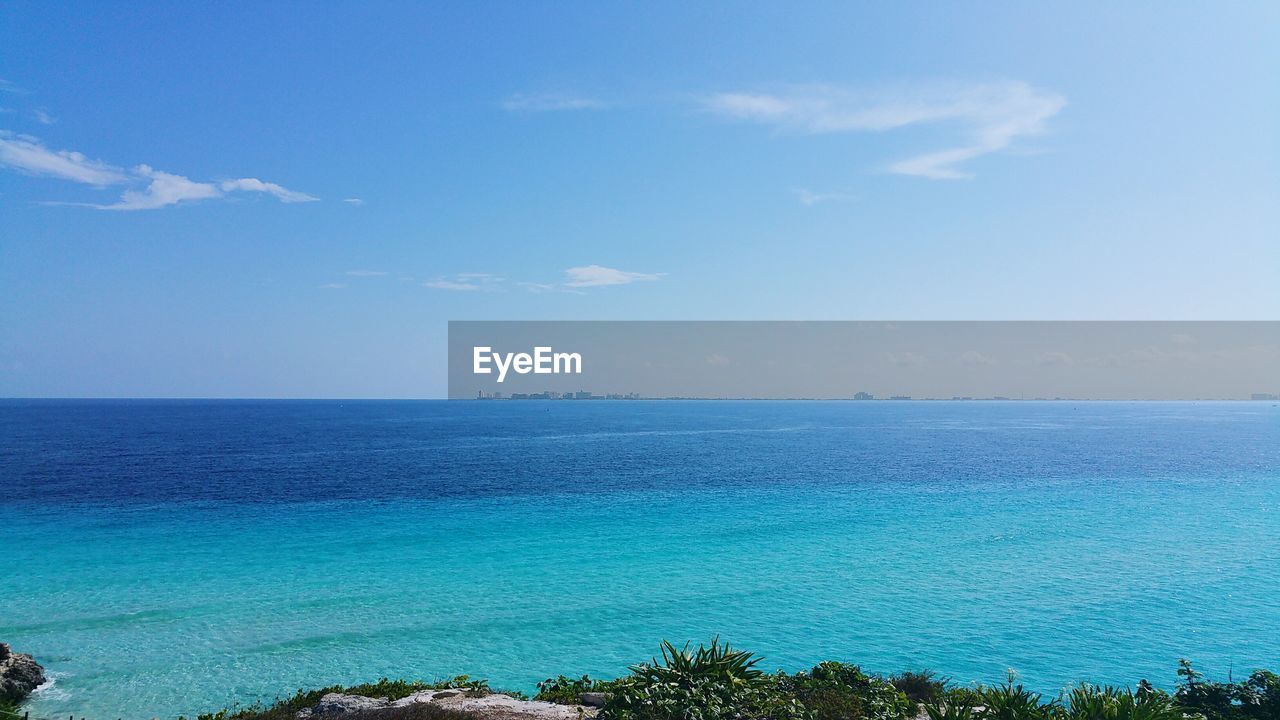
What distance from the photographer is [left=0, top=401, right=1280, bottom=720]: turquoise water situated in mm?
21656

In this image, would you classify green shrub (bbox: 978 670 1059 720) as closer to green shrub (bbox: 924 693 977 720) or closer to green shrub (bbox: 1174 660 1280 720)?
green shrub (bbox: 924 693 977 720)

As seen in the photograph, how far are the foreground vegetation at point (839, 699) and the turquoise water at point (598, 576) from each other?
19.8 ft

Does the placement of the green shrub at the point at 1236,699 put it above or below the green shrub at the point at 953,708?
below

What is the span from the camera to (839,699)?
1433 cm

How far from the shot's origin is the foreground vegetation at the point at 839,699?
1222cm

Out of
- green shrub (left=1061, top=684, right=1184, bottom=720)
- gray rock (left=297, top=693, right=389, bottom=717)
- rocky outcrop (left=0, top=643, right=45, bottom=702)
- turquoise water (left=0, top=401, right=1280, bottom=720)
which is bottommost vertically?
turquoise water (left=0, top=401, right=1280, bottom=720)

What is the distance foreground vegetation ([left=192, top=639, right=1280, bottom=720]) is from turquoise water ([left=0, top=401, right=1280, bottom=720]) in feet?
19.8

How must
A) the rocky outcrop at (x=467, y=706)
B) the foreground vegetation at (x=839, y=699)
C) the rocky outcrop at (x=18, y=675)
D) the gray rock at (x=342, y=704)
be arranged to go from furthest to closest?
1. the rocky outcrop at (x=18, y=675)
2. the gray rock at (x=342, y=704)
3. the rocky outcrop at (x=467, y=706)
4. the foreground vegetation at (x=839, y=699)

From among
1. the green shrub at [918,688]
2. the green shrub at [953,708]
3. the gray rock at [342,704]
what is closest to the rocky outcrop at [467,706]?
the gray rock at [342,704]

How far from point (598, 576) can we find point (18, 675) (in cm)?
1992

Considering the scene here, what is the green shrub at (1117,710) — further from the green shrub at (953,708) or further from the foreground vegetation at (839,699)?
the green shrub at (953,708)

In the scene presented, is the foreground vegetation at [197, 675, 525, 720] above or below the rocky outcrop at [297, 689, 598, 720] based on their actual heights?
below

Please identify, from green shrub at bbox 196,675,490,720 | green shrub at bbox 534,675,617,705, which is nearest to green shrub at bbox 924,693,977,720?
green shrub at bbox 534,675,617,705

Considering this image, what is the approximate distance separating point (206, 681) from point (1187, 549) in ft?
151
